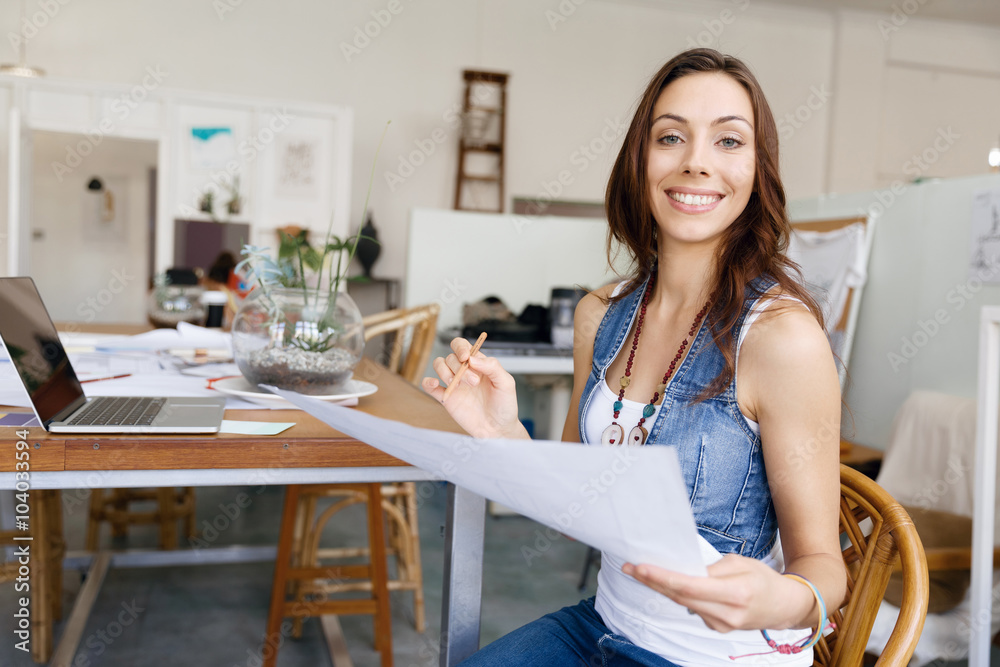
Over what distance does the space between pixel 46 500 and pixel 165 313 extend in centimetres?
61

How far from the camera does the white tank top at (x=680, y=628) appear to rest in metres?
0.84

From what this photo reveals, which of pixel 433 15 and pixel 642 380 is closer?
pixel 642 380

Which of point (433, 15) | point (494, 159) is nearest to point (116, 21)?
point (433, 15)

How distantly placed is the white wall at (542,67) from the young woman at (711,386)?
5080 mm

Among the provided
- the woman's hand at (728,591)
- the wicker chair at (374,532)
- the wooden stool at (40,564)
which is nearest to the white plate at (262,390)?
the wicker chair at (374,532)

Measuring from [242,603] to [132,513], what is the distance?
538mm

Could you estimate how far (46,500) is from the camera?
2.02 meters

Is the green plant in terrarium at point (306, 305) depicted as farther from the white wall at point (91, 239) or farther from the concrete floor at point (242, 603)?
the white wall at point (91, 239)

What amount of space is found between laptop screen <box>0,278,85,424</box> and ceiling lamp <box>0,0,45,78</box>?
4948mm

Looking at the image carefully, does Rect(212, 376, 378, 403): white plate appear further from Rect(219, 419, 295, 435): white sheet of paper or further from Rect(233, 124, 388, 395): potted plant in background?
Rect(219, 419, 295, 435): white sheet of paper

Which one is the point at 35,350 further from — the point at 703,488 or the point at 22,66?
the point at 22,66

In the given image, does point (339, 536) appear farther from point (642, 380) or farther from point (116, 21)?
point (116, 21)

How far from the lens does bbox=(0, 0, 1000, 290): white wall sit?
5773mm

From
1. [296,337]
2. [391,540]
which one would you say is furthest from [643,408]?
[391,540]
